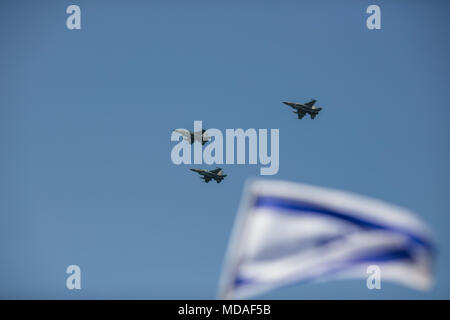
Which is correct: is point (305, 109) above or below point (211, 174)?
above

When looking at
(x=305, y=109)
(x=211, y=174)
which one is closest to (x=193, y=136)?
(x=211, y=174)

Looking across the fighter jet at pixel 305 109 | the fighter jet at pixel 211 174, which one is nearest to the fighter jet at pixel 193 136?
the fighter jet at pixel 211 174

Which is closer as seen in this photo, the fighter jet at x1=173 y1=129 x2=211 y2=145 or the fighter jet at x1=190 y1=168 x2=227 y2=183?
the fighter jet at x1=173 y1=129 x2=211 y2=145

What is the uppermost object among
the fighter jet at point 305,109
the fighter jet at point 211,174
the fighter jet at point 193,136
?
the fighter jet at point 305,109

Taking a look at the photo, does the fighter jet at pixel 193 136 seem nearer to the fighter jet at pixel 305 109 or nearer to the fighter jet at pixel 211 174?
the fighter jet at pixel 211 174

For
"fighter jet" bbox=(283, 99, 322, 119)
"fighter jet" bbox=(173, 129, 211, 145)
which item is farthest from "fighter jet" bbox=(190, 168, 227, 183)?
"fighter jet" bbox=(283, 99, 322, 119)

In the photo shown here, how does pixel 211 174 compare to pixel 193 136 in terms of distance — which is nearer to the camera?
pixel 193 136

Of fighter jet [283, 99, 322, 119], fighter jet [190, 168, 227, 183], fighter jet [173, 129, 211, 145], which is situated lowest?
fighter jet [190, 168, 227, 183]

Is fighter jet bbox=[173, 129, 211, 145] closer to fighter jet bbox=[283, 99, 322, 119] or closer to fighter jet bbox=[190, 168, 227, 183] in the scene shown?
fighter jet bbox=[190, 168, 227, 183]

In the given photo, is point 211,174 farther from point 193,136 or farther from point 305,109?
point 305,109
